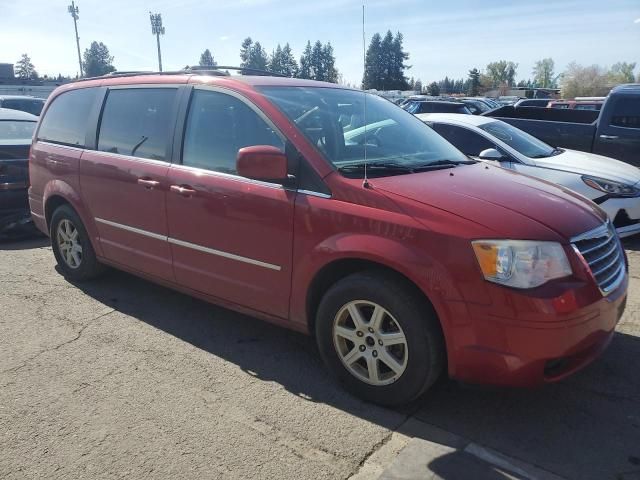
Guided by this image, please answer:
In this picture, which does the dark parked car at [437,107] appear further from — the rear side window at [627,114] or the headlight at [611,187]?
the headlight at [611,187]

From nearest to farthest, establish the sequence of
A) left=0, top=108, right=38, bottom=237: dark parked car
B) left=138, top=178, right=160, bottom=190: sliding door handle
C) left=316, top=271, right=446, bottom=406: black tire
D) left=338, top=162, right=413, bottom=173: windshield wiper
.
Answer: left=316, top=271, right=446, bottom=406: black tire
left=338, top=162, right=413, bottom=173: windshield wiper
left=138, top=178, right=160, bottom=190: sliding door handle
left=0, top=108, right=38, bottom=237: dark parked car

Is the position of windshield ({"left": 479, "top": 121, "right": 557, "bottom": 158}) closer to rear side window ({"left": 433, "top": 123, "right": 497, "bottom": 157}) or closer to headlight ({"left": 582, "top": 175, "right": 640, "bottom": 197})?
rear side window ({"left": 433, "top": 123, "right": 497, "bottom": 157})

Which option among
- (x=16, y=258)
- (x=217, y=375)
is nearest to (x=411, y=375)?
(x=217, y=375)

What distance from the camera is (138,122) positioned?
4438 millimetres

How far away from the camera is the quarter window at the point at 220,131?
3.64m

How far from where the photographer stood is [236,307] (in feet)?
12.5

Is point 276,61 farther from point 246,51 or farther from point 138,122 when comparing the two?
point 138,122

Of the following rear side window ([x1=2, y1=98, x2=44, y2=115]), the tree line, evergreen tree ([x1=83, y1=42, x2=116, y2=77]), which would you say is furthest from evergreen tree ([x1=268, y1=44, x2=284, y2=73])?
rear side window ([x1=2, y1=98, x2=44, y2=115])

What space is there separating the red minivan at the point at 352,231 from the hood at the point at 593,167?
3157 mm

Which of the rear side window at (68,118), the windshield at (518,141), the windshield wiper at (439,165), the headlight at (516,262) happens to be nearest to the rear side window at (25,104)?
the rear side window at (68,118)

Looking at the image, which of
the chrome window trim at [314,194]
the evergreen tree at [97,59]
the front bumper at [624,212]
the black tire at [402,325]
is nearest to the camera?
the black tire at [402,325]

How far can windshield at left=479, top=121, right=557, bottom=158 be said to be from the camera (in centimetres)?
722

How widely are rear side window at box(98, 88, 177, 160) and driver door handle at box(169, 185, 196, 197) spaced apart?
1.04ft

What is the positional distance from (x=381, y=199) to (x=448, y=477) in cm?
143
